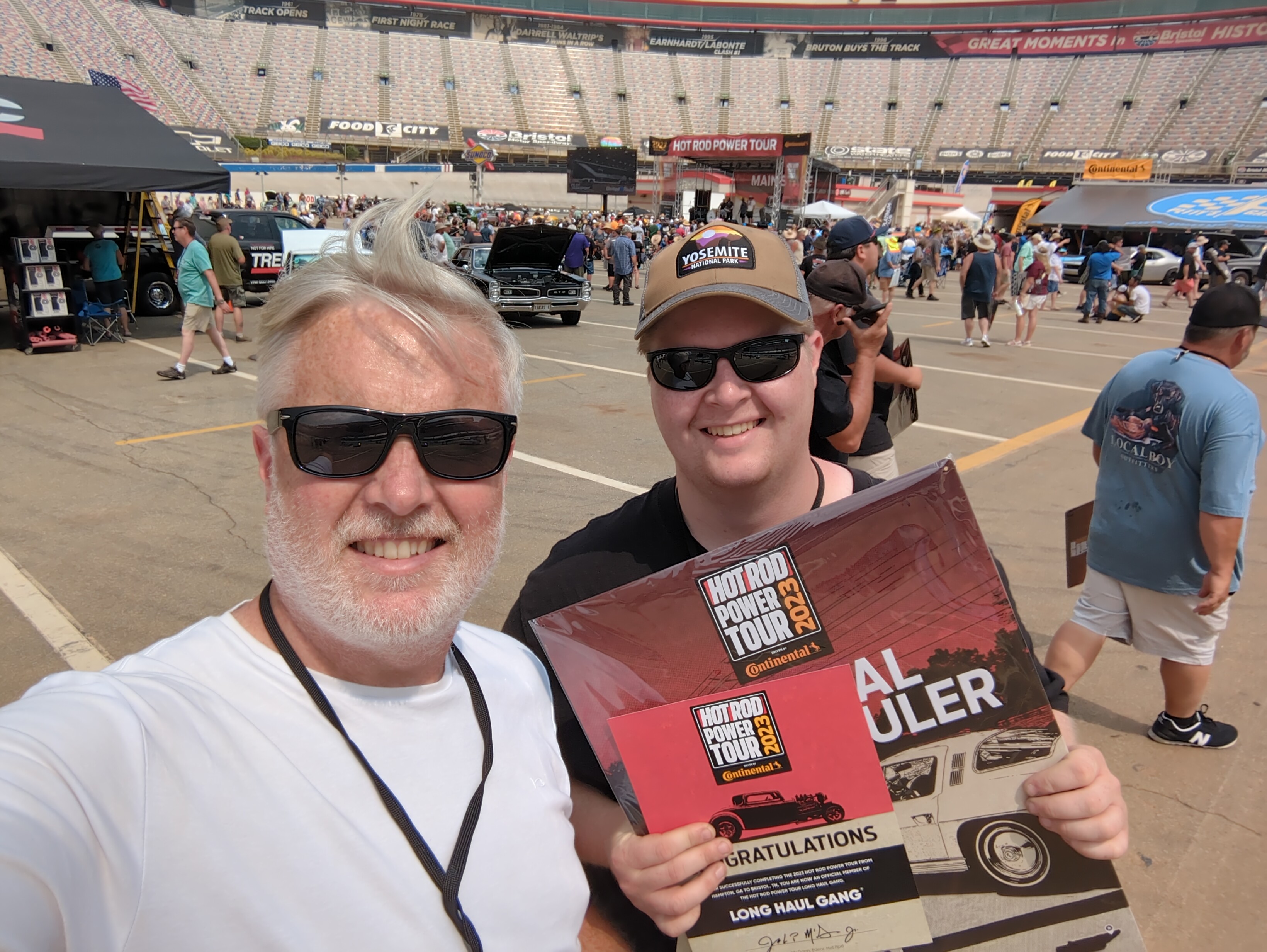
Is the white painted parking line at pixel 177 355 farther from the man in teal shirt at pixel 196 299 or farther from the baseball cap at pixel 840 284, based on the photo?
the baseball cap at pixel 840 284

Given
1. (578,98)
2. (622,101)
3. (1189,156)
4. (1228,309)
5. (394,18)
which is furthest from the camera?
(622,101)

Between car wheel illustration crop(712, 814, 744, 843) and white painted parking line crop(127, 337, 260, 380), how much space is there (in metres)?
9.94

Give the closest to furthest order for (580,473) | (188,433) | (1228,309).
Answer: (1228,309)
(580,473)
(188,433)

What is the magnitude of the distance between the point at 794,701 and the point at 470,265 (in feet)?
50.3

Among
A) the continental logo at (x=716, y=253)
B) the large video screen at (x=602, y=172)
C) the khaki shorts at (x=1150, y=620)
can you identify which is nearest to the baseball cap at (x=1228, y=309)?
the khaki shorts at (x=1150, y=620)

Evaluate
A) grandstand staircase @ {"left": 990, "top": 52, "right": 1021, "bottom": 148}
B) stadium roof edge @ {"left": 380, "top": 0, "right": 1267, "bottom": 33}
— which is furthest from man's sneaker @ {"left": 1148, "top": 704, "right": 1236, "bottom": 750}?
stadium roof edge @ {"left": 380, "top": 0, "right": 1267, "bottom": 33}

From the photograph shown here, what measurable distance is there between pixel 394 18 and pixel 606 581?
246 ft

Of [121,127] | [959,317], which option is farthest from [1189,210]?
[121,127]

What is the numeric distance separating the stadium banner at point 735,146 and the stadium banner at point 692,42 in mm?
33433

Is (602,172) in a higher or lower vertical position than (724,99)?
lower

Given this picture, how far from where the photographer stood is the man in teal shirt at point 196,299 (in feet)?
30.7

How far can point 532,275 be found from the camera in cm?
1446

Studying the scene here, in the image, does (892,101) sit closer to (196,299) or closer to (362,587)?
(196,299)

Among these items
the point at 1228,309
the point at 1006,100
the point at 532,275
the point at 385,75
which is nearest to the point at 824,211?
the point at 532,275
